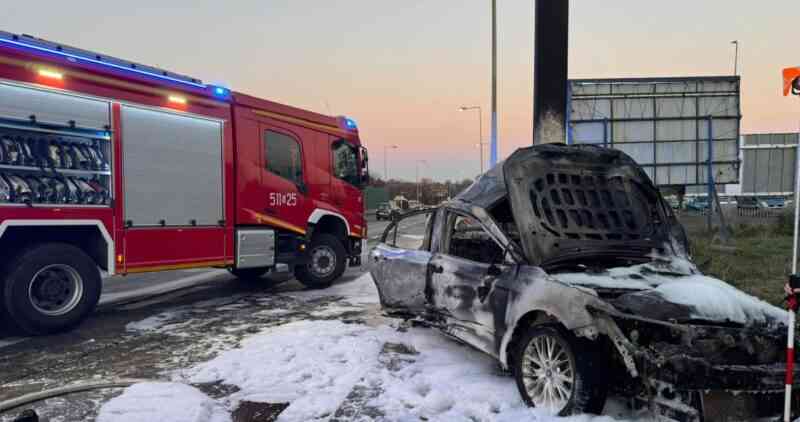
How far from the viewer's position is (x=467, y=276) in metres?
4.78

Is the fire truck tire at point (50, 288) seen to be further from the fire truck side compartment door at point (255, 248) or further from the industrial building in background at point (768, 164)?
the industrial building in background at point (768, 164)

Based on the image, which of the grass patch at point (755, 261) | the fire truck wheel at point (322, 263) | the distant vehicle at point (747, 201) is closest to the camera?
the grass patch at point (755, 261)

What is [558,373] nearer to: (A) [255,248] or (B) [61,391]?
(B) [61,391]

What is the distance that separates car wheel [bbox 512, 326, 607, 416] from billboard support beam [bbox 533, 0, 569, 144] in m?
4.94

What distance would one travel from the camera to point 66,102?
6.22 meters

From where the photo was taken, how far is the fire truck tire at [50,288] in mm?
5914

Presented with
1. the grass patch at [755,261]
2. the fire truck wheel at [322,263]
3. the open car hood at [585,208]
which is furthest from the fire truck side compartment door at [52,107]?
the grass patch at [755,261]

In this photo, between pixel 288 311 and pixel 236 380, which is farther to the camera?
pixel 288 311

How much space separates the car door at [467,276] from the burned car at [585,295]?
0.6 inches

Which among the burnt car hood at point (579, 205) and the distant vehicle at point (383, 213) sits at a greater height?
the burnt car hood at point (579, 205)

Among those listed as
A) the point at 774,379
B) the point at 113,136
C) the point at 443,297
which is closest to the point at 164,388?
Result: the point at 443,297

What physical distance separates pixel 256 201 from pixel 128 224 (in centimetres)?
210

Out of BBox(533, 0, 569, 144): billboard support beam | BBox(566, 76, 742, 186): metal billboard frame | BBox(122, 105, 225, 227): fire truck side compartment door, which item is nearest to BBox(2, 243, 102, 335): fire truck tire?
BBox(122, 105, 225, 227): fire truck side compartment door

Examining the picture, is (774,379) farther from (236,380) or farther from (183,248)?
(183,248)
